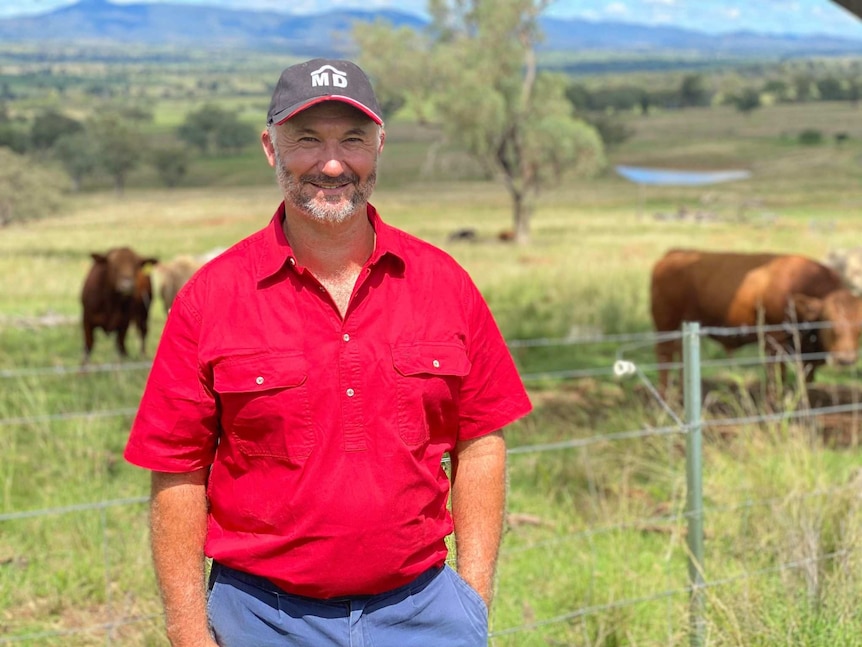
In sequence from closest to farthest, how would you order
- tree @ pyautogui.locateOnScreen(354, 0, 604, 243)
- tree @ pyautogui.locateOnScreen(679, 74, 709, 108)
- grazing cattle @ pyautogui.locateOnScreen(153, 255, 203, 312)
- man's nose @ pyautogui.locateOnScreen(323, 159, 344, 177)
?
man's nose @ pyautogui.locateOnScreen(323, 159, 344, 177) → grazing cattle @ pyautogui.locateOnScreen(153, 255, 203, 312) → tree @ pyautogui.locateOnScreen(354, 0, 604, 243) → tree @ pyautogui.locateOnScreen(679, 74, 709, 108)

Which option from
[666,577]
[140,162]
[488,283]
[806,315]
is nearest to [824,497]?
[666,577]

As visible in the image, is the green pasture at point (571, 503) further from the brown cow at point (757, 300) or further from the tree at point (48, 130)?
the tree at point (48, 130)

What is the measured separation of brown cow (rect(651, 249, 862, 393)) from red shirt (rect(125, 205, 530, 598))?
7135 millimetres

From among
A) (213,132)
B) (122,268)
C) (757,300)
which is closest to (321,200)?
(757,300)

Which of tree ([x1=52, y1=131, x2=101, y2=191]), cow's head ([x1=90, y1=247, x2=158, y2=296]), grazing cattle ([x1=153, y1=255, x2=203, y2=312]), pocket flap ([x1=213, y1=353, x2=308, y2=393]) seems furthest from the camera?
tree ([x1=52, y1=131, x2=101, y2=191])

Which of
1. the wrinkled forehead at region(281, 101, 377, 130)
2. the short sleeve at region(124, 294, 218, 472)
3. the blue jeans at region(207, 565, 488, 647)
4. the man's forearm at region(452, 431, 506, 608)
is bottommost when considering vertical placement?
the blue jeans at region(207, 565, 488, 647)

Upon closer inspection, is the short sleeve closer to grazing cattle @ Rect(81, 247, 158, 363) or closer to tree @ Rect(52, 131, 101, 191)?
grazing cattle @ Rect(81, 247, 158, 363)

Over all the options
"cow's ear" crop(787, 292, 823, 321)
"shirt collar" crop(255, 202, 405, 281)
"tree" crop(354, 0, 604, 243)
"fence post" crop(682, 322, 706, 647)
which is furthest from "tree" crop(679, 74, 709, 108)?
"shirt collar" crop(255, 202, 405, 281)

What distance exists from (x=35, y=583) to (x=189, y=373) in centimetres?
335

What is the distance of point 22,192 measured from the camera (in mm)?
53656

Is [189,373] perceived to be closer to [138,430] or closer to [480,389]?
[138,430]

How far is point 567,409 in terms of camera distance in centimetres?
902

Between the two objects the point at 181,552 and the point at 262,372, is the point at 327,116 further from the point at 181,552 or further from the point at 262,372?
the point at 181,552

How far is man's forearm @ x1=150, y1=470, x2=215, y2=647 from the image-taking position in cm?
263
